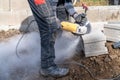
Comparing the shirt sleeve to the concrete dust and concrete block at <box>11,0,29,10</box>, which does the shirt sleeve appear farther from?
concrete block at <box>11,0,29,10</box>

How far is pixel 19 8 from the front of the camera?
5043mm

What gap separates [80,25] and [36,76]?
92cm

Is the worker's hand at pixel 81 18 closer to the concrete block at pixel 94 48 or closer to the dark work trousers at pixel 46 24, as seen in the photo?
the concrete block at pixel 94 48

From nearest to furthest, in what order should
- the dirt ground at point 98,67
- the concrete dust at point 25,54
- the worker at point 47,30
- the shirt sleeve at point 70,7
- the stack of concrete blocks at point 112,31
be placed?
the worker at point 47,30, the dirt ground at point 98,67, the concrete dust at point 25,54, the shirt sleeve at point 70,7, the stack of concrete blocks at point 112,31

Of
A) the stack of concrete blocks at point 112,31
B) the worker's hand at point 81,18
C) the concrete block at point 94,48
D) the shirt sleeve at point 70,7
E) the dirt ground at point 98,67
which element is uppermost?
the shirt sleeve at point 70,7

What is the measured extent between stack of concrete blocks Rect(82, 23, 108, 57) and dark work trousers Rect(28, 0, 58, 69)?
2.32 feet

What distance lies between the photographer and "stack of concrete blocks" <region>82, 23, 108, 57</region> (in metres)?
4.02

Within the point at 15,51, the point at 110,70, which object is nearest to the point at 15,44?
the point at 15,51

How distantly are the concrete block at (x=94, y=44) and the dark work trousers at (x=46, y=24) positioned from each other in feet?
2.32

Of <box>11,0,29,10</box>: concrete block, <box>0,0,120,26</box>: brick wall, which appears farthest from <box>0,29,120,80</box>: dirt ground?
<box>11,0,29,10</box>: concrete block

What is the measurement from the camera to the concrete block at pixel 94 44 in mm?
4020

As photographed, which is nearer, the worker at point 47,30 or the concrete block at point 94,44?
the worker at point 47,30

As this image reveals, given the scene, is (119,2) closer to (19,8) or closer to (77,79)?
(19,8)

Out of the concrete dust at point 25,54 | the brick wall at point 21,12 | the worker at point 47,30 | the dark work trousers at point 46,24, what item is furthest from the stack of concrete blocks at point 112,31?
the dark work trousers at point 46,24
